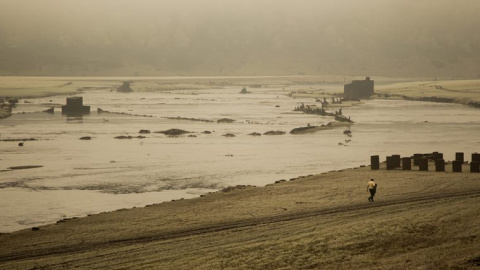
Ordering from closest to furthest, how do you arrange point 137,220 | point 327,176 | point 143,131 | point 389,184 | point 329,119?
point 137,220 < point 389,184 < point 327,176 < point 143,131 < point 329,119

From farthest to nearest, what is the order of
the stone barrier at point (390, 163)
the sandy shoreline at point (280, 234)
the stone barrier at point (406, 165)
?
1. the stone barrier at point (390, 163)
2. the stone barrier at point (406, 165)
3. the sandy shoreline at point (280, 234)

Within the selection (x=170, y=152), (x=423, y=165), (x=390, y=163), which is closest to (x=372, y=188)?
(x=423, y=165)

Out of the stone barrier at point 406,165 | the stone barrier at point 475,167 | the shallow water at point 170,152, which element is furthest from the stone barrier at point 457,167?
the shallow water at point 170,152

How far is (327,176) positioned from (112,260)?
72.2ft

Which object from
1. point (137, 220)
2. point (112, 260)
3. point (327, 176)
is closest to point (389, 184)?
point (327, 176)

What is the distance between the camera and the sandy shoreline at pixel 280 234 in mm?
22984

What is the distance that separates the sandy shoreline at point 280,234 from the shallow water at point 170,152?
16.0 ft

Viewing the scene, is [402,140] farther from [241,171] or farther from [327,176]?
[327,176]

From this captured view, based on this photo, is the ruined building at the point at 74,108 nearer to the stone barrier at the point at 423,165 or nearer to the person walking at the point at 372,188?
the stone barrier at the point at 423,165

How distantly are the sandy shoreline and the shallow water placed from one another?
4.88m

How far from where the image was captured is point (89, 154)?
6150 centimetres

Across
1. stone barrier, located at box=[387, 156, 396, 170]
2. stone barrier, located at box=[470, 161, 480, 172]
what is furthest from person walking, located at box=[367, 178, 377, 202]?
stone barrier, located at box=[387, 156, 396, 170]

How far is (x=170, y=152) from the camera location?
63.3 metres

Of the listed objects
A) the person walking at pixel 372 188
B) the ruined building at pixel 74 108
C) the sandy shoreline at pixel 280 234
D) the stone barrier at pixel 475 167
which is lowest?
the sandy shoreline at pixel 280 234
